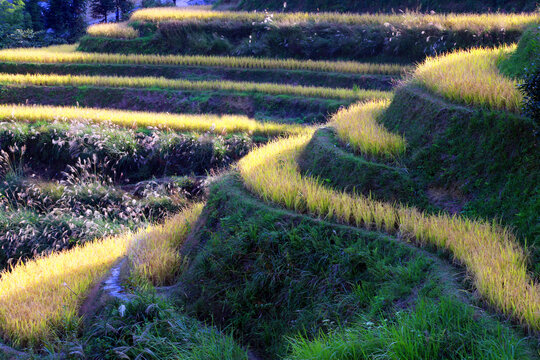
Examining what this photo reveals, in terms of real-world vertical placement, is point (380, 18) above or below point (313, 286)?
above

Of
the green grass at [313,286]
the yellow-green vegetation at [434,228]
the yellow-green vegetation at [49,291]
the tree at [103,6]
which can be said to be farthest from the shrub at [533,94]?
the tree at [103,6]

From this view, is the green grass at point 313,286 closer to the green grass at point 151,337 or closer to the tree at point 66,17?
the green grass at point 151,337

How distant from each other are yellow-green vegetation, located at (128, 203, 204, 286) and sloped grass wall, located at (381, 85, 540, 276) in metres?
3.67

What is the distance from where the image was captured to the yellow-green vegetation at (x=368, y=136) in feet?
23.1

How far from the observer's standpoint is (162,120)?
1442 cm

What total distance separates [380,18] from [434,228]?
1956cm

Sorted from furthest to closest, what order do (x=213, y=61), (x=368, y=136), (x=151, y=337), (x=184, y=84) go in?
1. (x=213, y=61)
2. (x=184, y=84)
3. (x=368, y=136)
4. (x=151, y=337)

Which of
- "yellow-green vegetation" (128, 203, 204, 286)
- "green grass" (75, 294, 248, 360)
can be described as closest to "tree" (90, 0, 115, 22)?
"yellow-green vegetation" (128, 203, 204, 286)

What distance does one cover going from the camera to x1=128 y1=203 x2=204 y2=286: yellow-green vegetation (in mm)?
6473

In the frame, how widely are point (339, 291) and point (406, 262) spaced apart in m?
0.78

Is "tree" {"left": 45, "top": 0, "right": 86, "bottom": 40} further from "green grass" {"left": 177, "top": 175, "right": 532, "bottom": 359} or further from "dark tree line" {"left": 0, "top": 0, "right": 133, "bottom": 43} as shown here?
"green grass" {"left": 177, "top": 175, "right": 532, "bottom": 359}

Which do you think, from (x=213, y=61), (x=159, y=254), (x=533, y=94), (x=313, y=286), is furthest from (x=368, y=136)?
(x=213, y=61)

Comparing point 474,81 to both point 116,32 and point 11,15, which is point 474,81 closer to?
point 116,32

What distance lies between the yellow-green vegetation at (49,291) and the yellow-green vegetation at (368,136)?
163 inches
